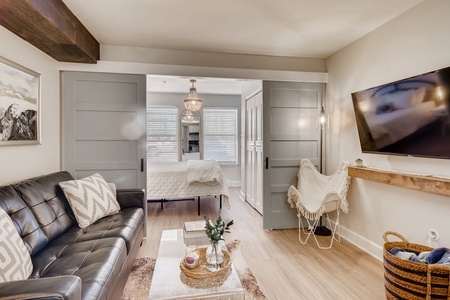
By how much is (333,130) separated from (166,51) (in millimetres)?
2595

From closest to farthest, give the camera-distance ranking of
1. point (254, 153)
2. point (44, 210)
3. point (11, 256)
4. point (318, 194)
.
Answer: point (11, 256)
point (44, 210)
point (318, 194)
point (254, 153)

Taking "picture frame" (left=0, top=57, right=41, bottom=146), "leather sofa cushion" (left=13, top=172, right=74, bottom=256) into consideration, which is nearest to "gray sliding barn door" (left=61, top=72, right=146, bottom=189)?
"picture frame" (left=0, top=57, right=41, bottom=146)

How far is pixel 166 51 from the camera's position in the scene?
324 centimetres

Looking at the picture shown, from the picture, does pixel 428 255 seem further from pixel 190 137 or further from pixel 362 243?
pixel 190 137

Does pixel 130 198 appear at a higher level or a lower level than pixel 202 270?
higher

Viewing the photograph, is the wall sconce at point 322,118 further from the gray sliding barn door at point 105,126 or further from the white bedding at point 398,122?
the gray sliding barn door at point 105,126

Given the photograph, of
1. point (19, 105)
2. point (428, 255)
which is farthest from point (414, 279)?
point (19, 105)

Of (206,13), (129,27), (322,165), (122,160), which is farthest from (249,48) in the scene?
(122,160)

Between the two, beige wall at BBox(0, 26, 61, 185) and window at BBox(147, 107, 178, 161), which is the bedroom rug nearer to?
beige wall at BBox(0, 26, 61, 185)

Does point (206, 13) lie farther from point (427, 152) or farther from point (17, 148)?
point (427, 152)

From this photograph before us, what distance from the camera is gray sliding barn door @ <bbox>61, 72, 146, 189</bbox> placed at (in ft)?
9.84

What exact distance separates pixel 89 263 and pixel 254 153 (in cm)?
339

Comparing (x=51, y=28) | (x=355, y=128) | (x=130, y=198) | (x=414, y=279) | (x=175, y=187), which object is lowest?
(x=414, y=279)

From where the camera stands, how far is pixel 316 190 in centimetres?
331
